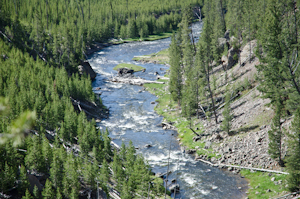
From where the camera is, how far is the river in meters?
34.9

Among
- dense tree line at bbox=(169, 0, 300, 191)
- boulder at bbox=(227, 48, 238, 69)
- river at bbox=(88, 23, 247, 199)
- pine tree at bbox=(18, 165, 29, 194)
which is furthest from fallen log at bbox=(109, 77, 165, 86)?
pine tree at bbox=(18, 165, 29, 194)

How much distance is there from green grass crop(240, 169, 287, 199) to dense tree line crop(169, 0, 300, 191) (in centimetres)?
234

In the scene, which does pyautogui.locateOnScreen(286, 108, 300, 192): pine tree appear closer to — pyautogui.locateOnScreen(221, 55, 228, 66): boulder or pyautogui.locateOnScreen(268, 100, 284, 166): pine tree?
pyautogui.locateOnScreen(268, 100, 284, 166): pine tree

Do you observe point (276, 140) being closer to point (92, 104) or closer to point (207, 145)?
point (207, 145)

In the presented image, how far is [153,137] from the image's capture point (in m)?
51.0

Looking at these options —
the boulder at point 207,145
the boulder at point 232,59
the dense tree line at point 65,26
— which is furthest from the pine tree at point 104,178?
the dense tree line at point 65,26

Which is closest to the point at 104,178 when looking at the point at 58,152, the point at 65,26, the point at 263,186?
the point at 58,152

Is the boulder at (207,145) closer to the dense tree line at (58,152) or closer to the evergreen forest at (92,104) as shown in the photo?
the evergreen forest at (92,104)

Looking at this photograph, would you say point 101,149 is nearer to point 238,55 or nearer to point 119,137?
point 119,137

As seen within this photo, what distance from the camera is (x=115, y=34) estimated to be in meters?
165

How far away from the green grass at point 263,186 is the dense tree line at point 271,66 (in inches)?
92.2

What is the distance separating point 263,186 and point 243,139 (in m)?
9.82

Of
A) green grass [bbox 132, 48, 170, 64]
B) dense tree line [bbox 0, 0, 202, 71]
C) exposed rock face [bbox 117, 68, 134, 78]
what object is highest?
dense tree line [bbox 0, 0, 202, 71]

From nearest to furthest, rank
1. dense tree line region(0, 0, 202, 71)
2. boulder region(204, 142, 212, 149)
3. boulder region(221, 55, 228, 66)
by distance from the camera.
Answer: boulder region(204, 142, 212, 149)
boulder region(221, 55, 228, 66)
dense tree line region(0, 0, 202, 71)
